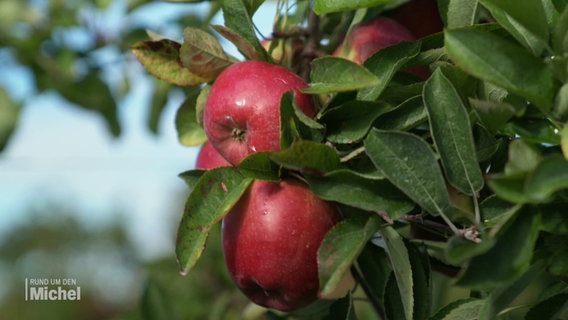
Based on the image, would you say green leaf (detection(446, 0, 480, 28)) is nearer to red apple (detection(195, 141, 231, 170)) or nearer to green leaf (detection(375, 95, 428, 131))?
green leaf (detection(375, 95, 428, 131))

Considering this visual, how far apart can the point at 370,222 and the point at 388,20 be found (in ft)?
1.19

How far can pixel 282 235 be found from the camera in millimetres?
778

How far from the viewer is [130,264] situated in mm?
7648

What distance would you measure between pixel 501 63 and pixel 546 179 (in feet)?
0.37

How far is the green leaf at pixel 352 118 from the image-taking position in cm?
74

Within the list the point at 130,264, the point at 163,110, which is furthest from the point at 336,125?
the point at 130,264

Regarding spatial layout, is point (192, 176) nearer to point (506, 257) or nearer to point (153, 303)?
point (506, 257)

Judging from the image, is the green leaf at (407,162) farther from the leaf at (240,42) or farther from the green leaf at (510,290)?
the leaf at (240,42)

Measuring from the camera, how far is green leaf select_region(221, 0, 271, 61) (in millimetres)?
851

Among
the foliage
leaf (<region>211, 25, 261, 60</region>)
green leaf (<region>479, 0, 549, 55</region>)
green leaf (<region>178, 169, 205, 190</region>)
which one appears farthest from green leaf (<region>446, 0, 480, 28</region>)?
green leaf (<region>178, 169, 205, 190</region>)

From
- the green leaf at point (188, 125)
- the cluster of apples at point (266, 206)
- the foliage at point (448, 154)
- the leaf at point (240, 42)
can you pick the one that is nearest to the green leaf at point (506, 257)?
the foliage at point (448, 154)

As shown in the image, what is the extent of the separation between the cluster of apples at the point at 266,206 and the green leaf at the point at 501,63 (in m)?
0.21

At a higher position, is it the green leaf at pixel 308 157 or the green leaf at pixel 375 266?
the green leaf at pixel 308 157

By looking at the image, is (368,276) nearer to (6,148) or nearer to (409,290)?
(409,290)
